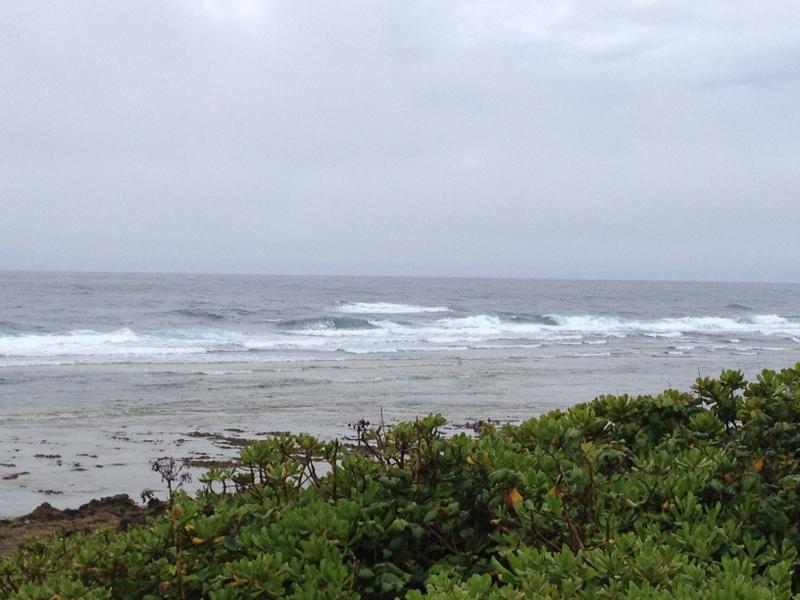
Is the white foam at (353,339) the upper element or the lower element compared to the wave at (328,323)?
lower

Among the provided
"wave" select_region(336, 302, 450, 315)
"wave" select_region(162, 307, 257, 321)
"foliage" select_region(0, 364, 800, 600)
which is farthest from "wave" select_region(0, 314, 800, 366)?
"foliage" select_region(0, 364, 800, 600)

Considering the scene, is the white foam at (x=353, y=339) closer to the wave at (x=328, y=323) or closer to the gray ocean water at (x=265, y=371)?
the gray ocean water at (x=265, y=371)

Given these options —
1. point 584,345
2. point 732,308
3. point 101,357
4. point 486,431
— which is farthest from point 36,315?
point 732,308

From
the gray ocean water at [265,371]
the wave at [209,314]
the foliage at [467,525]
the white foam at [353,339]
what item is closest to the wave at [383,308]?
the gray ocean water at [265,371]

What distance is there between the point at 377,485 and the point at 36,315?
43706 mm

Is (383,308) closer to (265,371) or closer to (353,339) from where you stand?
(353,339)

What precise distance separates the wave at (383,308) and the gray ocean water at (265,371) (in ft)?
12.6

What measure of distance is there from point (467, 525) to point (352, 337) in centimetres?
3555

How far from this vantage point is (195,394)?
19031 mm

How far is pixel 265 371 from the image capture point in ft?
78.5

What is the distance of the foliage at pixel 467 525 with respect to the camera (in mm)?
2379

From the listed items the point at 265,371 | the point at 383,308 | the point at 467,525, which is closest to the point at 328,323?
the point at 383,308

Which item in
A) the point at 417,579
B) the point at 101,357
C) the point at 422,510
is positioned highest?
the point at 422,510

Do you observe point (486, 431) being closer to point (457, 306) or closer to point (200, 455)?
point (200, 455)
